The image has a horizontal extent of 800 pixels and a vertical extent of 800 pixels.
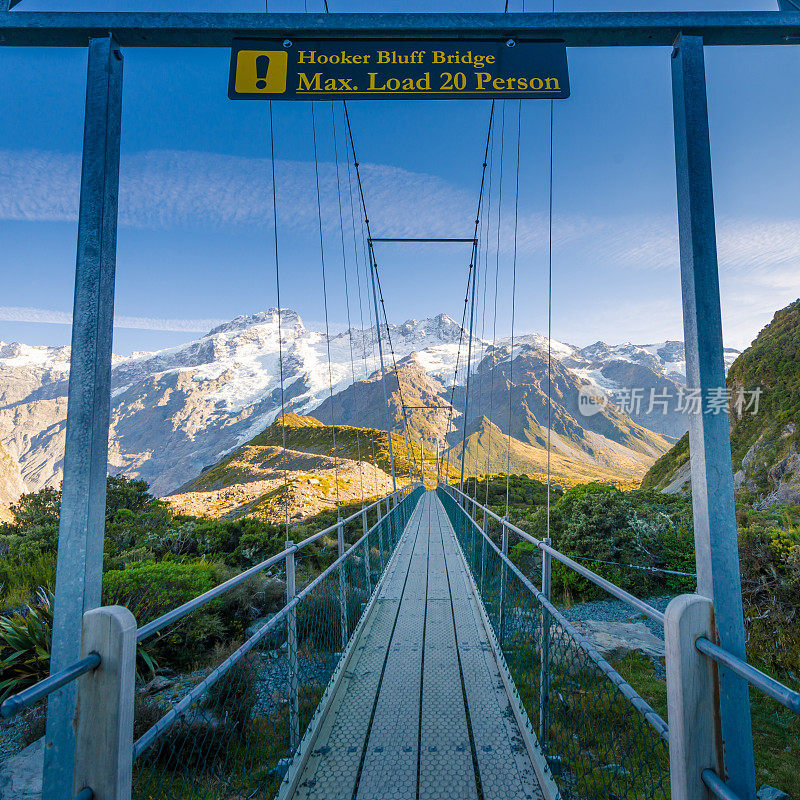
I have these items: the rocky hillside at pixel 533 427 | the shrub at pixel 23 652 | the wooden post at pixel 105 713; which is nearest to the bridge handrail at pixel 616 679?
the wooden post at pixel 105 713

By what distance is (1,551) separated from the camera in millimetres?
7273

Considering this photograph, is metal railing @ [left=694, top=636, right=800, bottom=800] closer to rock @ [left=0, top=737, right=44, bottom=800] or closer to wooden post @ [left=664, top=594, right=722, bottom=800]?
wooden post @ [left=664, top=594, right=722, bottom=800]

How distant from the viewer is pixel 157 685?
147 inches

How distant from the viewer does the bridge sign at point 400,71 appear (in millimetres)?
1829

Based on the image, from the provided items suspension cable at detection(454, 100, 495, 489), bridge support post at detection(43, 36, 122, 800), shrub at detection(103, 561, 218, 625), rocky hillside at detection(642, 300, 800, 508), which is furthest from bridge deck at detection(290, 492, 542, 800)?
rocky hillside at detection(642, 300, 800, 508)

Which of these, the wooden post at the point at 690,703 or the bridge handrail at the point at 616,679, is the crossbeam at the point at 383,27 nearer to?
the wooden post at the point at 690,703

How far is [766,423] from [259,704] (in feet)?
62.6

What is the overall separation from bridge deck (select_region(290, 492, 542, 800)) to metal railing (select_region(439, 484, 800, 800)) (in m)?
0.19

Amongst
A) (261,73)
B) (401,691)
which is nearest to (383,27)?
(261,73)

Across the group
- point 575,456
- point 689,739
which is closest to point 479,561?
point 689,739

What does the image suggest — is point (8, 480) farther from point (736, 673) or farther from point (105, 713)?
point (736, 673)

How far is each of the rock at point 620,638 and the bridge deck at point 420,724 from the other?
180cm

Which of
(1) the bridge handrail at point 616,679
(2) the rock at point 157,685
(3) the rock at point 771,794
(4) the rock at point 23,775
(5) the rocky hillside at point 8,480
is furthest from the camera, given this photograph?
(5) the rocky hillside at point 8,480

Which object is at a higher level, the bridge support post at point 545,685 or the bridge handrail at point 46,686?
the bridge handrail at point 46,686
